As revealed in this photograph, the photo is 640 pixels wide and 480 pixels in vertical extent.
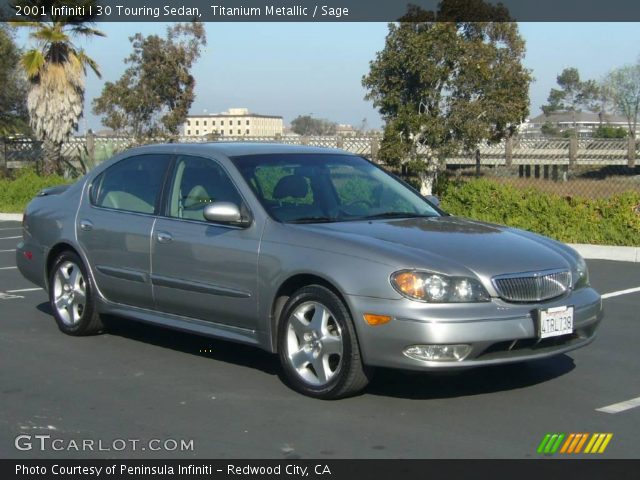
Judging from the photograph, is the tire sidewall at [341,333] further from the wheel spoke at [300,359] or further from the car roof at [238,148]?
the car roof at [238,148]

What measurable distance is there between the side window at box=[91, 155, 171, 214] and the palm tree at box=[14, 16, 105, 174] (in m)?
18.4

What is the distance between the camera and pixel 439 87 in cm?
2009

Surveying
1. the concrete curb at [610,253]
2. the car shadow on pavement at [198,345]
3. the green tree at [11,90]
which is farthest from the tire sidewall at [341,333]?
the green tree at [11,90]

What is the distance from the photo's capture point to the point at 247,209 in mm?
6605

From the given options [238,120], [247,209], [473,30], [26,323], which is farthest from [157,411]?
[238,120]

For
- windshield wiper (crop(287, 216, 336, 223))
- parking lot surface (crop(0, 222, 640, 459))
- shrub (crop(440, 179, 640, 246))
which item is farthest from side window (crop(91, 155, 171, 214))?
shrub (crop(440, 179, 640, 246))

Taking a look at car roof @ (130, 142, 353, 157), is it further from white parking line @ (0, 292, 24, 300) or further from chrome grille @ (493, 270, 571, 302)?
white parking line @ (0, 292, 24, 300)

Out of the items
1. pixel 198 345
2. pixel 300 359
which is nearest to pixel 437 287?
pixel 300 359

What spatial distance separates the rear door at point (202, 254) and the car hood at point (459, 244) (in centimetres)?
58

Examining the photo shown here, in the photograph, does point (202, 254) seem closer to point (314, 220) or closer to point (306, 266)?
point (314, 220)

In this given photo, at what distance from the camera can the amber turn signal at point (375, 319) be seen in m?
5.64

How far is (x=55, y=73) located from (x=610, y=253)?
676 inches

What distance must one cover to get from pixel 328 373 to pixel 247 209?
1332 mm

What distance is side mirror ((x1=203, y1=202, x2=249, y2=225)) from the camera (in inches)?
254
